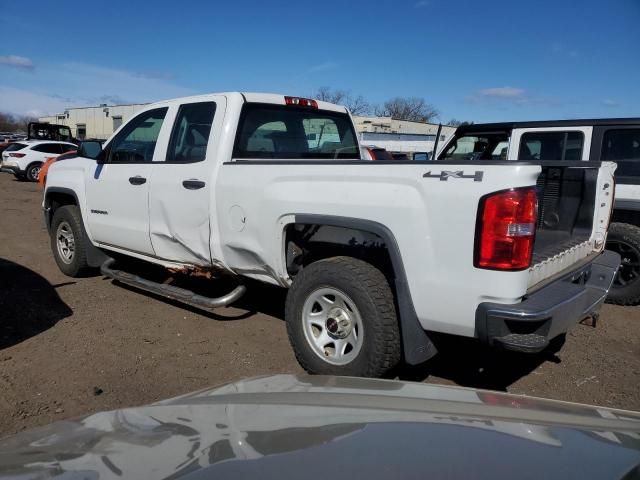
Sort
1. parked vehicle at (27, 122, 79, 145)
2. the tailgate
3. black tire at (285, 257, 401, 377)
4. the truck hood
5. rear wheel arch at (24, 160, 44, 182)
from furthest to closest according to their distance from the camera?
parked vehicle at (27, 122, 79, 145) < rear wheel arch at (24, 160, 44, 182) < the tailgate < black tire at (285, 257, 401, 377) < the truck hood

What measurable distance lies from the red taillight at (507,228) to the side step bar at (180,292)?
2247mm

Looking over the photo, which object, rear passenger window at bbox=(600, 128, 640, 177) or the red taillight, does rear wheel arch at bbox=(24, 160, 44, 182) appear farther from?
the red taillight

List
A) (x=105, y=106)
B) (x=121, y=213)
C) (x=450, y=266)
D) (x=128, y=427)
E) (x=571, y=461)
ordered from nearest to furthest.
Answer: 1. (x=571, y=461)
2. (x=128, y=427)
3. (x=450, y=266)
4. (x=121, y=213)
5. (x=105, y=106)

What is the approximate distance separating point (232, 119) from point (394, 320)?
223 centimetres

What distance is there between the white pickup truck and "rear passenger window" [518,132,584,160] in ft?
7.37

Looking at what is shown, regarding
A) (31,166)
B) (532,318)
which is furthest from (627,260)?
(31,166)

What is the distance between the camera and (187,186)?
14.6 ft

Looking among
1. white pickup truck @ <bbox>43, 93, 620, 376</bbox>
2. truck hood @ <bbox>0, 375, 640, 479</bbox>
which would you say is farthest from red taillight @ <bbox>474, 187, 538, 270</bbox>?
truck hood @ <bbox>0, 375, 640, 479</bbox>

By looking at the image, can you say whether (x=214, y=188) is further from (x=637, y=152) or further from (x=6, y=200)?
(x=6, y=200)

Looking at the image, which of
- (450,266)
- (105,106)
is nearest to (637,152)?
(450,266)

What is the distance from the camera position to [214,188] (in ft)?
13.9

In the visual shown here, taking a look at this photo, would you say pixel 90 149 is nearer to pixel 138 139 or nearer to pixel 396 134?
pixel 138 139

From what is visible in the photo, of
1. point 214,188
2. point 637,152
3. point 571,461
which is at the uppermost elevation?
point 637,152

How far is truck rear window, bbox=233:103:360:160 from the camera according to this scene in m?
4.61
